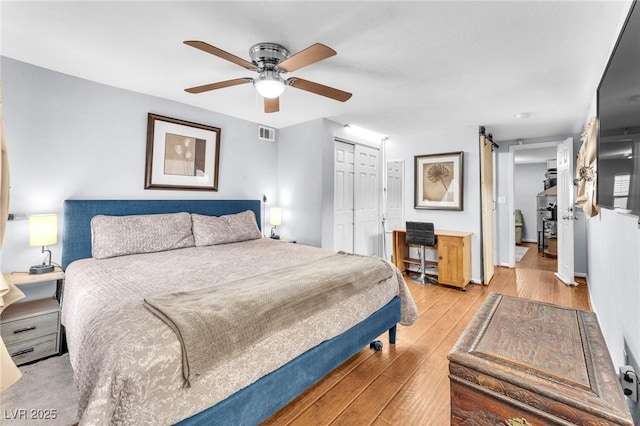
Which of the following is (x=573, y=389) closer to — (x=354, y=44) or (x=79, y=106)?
(x=354, y=44)

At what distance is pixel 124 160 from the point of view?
3.04 meters

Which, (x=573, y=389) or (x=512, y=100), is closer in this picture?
(x=573, y=389)

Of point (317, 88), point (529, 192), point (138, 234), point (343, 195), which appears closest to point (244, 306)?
point (317, 88)

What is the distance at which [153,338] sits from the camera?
110 centimetres

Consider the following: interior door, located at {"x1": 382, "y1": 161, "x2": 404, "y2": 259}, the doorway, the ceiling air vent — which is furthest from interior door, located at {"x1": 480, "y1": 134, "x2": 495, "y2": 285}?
the ceiling air vent

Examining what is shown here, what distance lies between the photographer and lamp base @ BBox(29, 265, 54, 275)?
237cm

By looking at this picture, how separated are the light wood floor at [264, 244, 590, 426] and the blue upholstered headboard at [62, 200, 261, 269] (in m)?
2.39

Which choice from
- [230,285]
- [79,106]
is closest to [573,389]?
[230,285]

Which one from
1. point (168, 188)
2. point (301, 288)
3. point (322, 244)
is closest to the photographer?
point (301, 288)

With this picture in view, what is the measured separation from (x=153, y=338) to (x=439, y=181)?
4.51m

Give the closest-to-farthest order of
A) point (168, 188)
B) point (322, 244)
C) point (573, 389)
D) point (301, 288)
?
point (573, 389) → point (301, 288) → point (168, 188) → point (322, 244)

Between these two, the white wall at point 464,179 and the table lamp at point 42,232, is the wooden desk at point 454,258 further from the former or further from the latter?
the table lamp at point 42,232

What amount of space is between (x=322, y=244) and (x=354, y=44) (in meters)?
2.52

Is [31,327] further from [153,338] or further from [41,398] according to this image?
[153,338]
